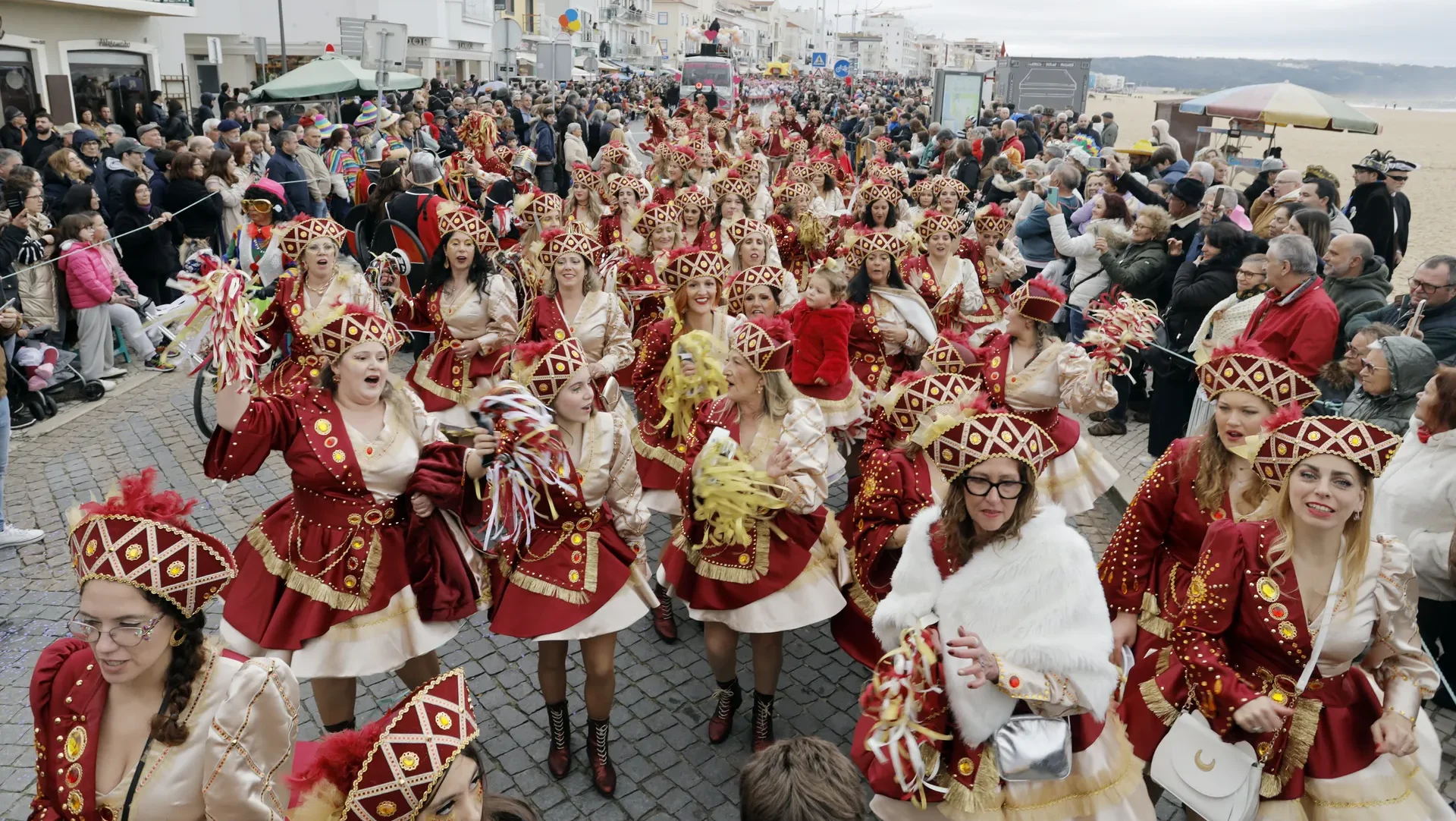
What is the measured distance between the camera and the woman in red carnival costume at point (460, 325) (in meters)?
7.18

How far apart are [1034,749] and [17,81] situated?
25953 millimetres

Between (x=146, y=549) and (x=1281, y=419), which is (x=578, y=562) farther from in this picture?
(x=1281, y=419)

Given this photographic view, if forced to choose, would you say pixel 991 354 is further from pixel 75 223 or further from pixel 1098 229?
pixel 75 223

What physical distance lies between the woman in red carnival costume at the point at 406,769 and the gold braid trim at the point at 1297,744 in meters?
2.53

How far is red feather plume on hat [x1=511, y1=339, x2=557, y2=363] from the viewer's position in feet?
14.8

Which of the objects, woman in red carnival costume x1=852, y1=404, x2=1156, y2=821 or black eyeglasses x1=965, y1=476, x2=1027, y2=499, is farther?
black eyeglasses x1=965, y1=476, x2=1027, y2=499

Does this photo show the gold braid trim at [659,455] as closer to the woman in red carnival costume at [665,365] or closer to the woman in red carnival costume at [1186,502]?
the woman in red carnival costume at [665,365]

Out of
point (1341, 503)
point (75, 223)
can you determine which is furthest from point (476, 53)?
point (1341, 503)

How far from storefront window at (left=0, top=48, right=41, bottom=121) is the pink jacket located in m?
15.5

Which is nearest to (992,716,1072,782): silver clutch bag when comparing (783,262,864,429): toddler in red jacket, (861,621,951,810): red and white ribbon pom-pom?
(861,621,951,810): red and white ribbon pom-pom

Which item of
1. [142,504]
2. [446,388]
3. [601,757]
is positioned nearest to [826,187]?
[446,388]

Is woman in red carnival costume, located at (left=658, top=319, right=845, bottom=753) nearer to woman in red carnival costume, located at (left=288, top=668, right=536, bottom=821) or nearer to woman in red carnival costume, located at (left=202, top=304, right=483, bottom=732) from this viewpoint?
woman in red carnival costume, located at (left=202, top=304, right=483, bottom=732)

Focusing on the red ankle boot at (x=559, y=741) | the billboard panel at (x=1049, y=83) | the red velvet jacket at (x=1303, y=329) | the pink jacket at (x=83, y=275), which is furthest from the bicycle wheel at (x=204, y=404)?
the billboard panel at (x=1049, y=83)

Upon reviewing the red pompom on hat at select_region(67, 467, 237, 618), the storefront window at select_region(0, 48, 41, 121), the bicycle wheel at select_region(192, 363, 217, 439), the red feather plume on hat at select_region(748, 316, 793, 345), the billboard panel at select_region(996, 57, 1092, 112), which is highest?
the billboard panel at select_region(996, 57, 1092, 112)
